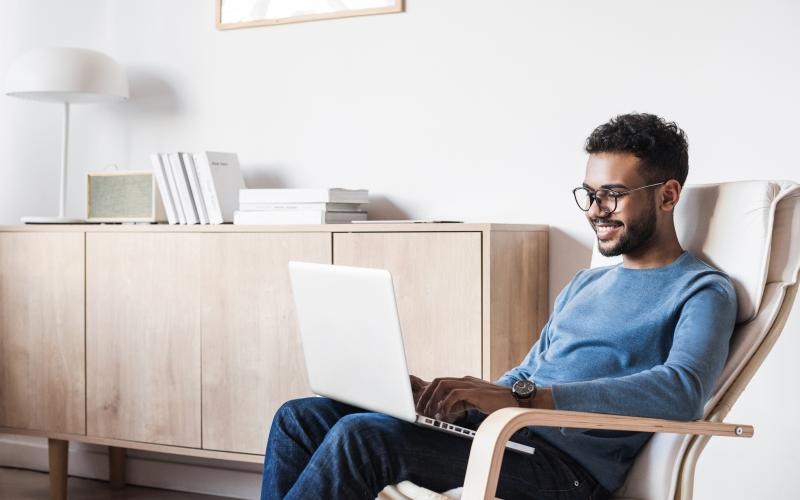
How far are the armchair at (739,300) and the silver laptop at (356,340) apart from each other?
167mm

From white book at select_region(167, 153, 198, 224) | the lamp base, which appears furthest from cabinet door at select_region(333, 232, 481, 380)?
the lamp base

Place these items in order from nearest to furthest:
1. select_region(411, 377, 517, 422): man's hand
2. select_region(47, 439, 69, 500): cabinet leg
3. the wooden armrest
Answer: the wooden armrest < select_region(411, 377, 517, 422): man's hand < select_region(47, 439, 69, 500): cabinet leg

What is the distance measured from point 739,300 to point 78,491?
7.93ft

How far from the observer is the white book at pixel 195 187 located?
2.91 metres

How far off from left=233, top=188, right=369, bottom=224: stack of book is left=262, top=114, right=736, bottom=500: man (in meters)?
0.91

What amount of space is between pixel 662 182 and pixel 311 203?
45.8 inches

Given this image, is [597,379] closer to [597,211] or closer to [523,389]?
[523,389]

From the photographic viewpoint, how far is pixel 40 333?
301 cm

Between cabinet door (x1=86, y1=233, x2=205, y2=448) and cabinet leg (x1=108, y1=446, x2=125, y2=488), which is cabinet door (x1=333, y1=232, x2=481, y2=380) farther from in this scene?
cabinet leg (x1=108, y1=446, x2=125, y2=488)

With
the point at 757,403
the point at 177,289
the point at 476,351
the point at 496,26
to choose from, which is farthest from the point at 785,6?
the point at 177,289

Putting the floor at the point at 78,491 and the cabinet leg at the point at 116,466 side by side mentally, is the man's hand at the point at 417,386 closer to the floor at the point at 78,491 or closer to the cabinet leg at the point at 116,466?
the floor at the point at 78,491

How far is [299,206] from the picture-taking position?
275 cm

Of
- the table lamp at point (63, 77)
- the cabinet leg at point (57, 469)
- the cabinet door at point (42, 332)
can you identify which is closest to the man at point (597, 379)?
the cabinet door at point (42, 332)

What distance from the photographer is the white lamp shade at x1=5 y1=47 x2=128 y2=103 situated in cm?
301
